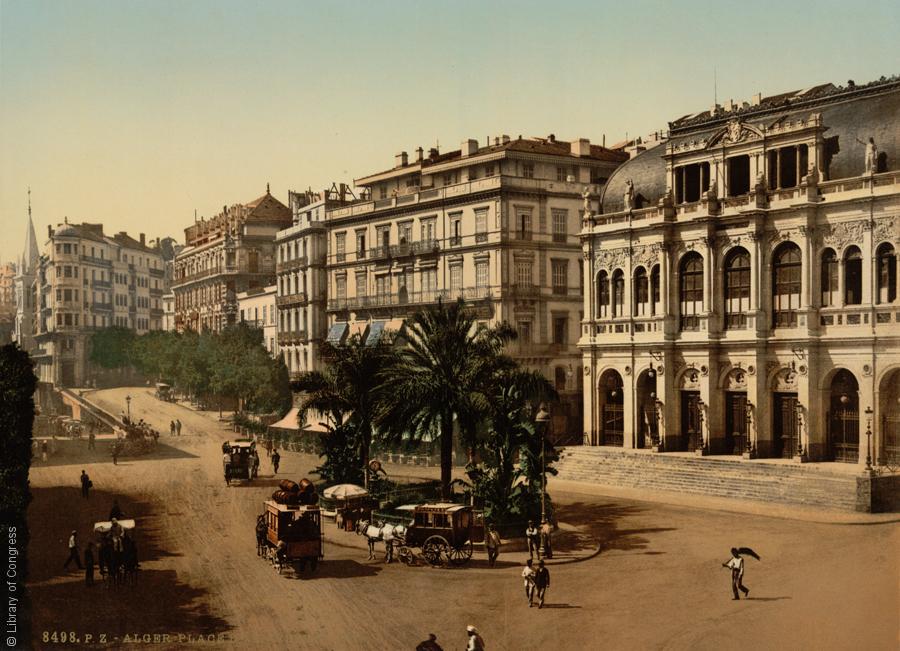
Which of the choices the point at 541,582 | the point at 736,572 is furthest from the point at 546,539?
the point at 736,572

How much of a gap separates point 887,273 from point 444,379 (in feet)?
68.3

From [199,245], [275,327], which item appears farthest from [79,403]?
[275,327]

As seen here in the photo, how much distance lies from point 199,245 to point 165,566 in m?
39.7

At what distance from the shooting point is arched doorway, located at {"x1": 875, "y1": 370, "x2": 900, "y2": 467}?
44781 mm

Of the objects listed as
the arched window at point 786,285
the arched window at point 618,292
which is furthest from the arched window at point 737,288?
the arched window at point 618,292

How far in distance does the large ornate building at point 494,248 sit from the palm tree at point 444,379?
53.1 feet

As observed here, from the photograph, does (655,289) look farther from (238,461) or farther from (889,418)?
(238,461)

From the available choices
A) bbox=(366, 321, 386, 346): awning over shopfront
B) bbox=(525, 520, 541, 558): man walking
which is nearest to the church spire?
bbox=(525, 520, 541, 558): man walking

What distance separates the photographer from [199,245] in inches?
2736

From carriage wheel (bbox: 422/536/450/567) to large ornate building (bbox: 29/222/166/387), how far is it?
16.6 metres

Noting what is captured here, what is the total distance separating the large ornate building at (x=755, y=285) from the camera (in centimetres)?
4581

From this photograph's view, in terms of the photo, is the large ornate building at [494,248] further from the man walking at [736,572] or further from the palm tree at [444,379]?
the man walking at [736,572]

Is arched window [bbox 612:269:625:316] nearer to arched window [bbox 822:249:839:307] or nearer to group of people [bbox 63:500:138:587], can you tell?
arched window [bbox 822:249:839:307]

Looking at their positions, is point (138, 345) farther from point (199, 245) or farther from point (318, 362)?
point (318, 362)
